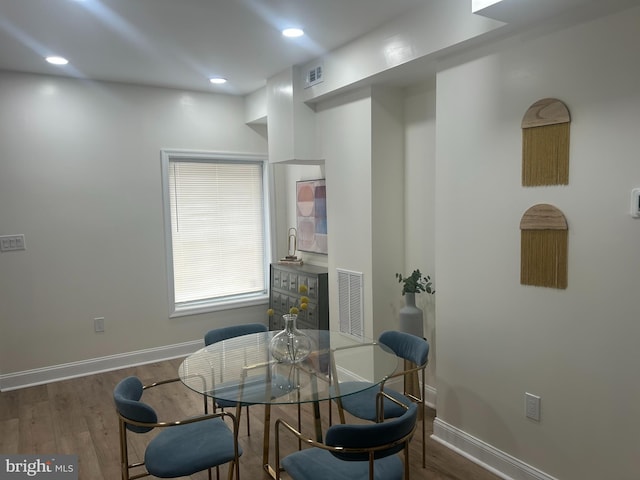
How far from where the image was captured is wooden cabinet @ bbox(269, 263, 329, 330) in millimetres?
4172

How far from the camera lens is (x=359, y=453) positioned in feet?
5.96

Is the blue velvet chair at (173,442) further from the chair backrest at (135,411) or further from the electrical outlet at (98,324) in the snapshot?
the electrical outlet at (98,324)

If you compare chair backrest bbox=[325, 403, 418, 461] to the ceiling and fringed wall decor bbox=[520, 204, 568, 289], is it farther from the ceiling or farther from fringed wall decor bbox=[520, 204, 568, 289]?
the ceiling

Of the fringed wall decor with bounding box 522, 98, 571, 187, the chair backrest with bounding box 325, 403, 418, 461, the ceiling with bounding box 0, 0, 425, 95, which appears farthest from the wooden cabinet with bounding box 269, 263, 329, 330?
the chair backrest with bounding box 325, 403, 418, 461

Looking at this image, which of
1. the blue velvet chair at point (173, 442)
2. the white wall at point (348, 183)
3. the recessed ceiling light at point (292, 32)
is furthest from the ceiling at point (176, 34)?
the blue velvet chair at point (173, 442)

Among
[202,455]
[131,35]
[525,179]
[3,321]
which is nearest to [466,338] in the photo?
[525,179]

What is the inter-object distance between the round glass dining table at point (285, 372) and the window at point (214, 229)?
6.69 ft

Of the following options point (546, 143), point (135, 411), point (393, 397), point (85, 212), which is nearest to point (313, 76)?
point (546, 143)

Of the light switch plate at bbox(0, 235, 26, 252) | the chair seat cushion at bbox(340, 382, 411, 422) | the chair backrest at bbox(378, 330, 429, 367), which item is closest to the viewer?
the chair seat cushion at bbox(340, 382, 411, 422)

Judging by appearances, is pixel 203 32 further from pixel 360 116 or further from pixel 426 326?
pixel 426 326

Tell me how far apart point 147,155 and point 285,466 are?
3.42 m

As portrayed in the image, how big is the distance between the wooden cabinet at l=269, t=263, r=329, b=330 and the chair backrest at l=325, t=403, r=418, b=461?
7.71 feet

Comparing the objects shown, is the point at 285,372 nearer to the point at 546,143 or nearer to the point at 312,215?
the point at 546,143

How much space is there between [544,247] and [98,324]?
3834 millimetres
